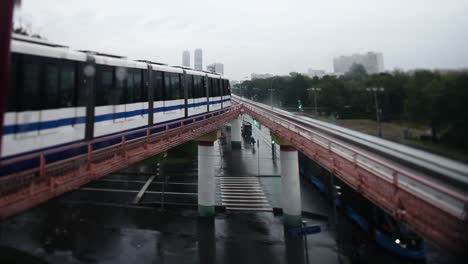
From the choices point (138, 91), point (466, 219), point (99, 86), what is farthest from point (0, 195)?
point (466, 219)

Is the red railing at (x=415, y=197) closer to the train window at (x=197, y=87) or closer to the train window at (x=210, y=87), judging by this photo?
the train window at (x=197, y=87)

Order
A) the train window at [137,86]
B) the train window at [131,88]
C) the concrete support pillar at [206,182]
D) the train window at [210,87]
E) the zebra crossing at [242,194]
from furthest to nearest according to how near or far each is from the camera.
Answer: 1. the train window at [210,87]
2. the zebra crossing at [242,194]
3. the concrete support pillar at [206,182]
4. the train window at [137,86]
5. the train window at [131,88]

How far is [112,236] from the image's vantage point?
15.3 metres

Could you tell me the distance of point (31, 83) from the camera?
7094mm

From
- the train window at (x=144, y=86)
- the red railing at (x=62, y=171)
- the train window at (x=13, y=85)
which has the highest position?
the train window at (x=144, y=86)

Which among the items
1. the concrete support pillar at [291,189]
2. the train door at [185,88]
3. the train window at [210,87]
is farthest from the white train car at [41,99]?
the train window at [210,87]

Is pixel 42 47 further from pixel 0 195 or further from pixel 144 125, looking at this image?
pixel 144 125

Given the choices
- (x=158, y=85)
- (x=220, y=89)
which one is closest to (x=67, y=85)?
(x=158, y=85)

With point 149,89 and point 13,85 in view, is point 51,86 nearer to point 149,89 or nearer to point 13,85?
point 13,85

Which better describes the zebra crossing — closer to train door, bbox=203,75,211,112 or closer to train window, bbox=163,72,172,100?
train door, bbox=203,75,211,112

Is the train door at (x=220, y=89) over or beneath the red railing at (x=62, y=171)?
over

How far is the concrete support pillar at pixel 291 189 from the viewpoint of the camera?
55.7ft

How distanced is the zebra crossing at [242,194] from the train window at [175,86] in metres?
9.43

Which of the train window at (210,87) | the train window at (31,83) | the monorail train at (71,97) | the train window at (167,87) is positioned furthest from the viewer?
the train window at (210,87)
